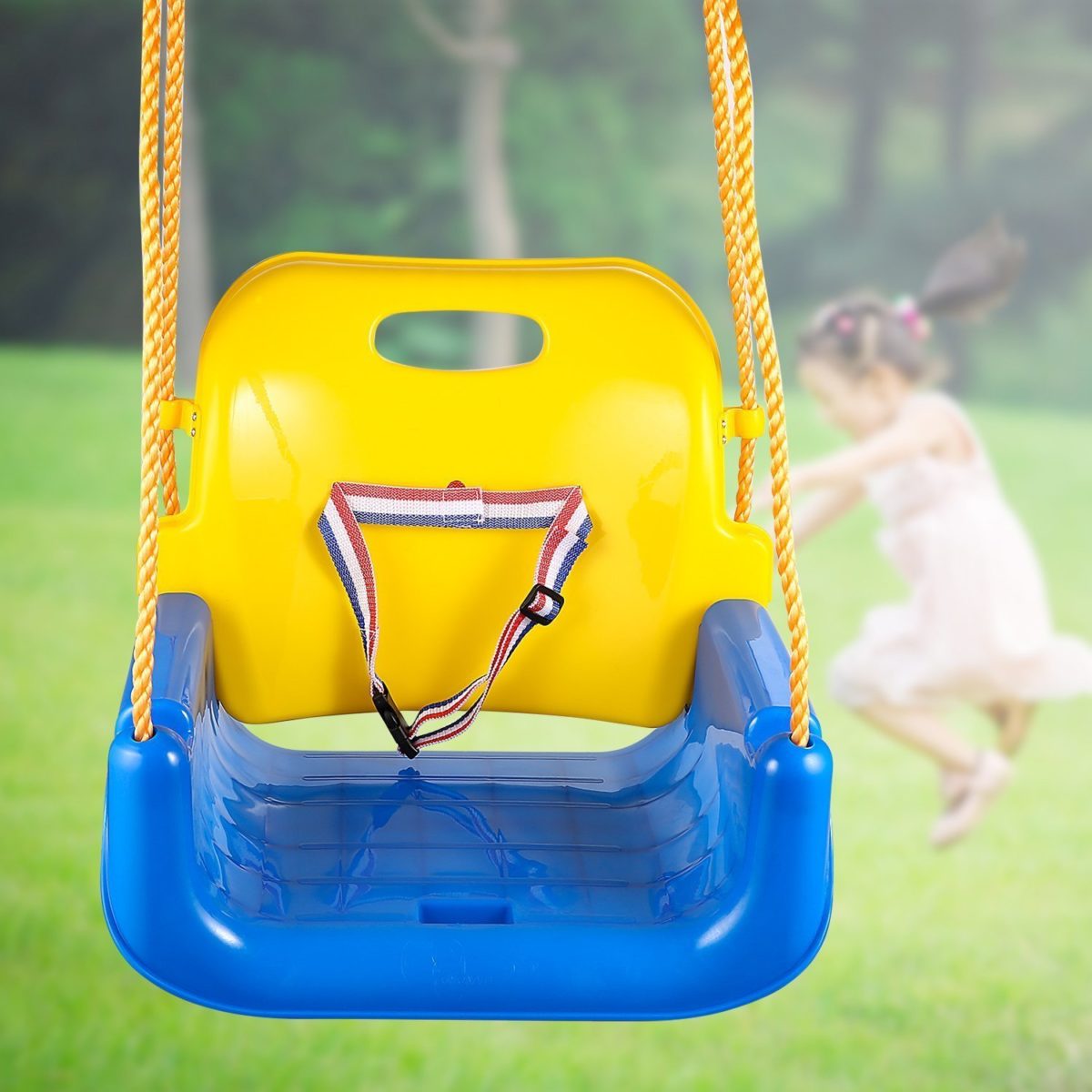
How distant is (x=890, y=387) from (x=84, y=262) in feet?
4.81

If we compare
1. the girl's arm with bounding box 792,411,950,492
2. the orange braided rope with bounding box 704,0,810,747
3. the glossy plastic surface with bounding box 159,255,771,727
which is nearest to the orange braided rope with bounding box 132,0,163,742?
the glossy plastic surface with bounding box 159,255,771,727

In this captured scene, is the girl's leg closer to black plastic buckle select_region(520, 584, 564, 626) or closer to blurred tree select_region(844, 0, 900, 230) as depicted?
blurred tree select_region(844, 0, 900, 230)

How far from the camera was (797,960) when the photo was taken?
795 millimetres

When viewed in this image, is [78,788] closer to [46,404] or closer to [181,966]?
[46,404]

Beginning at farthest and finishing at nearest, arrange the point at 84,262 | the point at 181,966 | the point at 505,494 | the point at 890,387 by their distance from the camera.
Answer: the point at 84,262 → the point at 890,387 → the point at 505,494 → the point at 181,966

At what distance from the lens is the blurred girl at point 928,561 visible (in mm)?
2432

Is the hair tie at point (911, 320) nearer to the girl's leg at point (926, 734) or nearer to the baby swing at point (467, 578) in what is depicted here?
the girl's leg at point (926, 734)

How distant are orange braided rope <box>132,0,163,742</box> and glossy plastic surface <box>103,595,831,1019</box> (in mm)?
Result: 28

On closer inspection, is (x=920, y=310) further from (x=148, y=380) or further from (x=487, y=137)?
(x=148, y=380)

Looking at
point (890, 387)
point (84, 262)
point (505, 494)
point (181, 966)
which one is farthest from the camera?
point (84, 262)

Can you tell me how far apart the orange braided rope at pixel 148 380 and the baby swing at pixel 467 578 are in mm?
72

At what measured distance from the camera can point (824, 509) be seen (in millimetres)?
2477

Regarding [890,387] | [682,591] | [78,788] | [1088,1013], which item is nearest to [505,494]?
[682,591]

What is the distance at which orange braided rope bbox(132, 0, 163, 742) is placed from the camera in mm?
757
